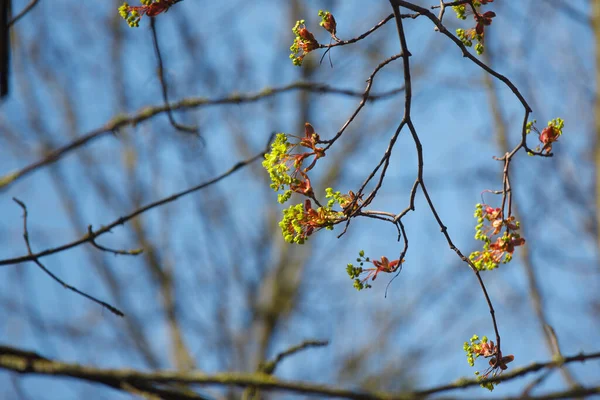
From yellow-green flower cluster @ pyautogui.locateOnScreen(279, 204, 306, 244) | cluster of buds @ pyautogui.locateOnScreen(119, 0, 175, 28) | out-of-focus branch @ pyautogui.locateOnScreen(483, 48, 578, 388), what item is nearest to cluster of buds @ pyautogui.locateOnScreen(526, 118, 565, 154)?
yellow-green flower cluster @ pyautogui.locateOnScreen(279, 204, 306, 244)

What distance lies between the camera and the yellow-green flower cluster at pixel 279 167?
1.48 meters

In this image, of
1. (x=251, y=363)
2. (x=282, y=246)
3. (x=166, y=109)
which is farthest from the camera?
(x=282, y=246)

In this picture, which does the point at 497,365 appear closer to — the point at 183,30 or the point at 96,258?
the point at 183,30

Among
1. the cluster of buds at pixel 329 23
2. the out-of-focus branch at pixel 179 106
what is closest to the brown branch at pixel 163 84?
the out-of-focus branch at pixel 179 106

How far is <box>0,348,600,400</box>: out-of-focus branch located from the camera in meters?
0.93

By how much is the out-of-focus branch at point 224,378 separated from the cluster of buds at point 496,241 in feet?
1.45

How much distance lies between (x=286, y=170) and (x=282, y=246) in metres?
6.43

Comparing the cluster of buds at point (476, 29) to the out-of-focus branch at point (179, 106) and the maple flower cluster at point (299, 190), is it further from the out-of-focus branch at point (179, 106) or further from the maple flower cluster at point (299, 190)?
the out-of-focus branch at point (179, 106)

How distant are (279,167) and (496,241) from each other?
59 centimetres

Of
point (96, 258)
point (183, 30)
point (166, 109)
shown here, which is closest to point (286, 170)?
point (166, 109)

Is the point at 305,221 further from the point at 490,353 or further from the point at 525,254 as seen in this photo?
the point at 525,254

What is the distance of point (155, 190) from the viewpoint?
793cm

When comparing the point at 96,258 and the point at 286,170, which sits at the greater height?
the point at 96,258

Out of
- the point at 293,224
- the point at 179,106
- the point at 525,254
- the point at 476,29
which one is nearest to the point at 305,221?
the point at 293,224
